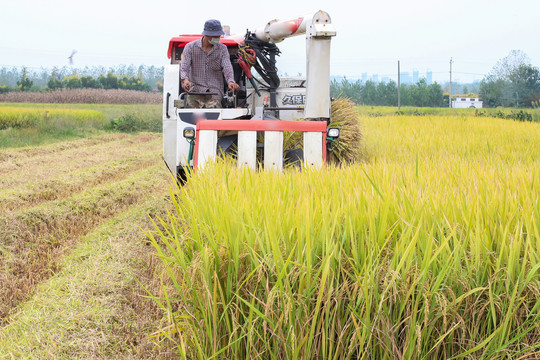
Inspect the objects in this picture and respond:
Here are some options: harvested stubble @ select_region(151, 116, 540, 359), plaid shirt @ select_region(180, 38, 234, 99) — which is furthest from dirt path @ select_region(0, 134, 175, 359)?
plaid shirt @ select_region(180, 38, 234, 99)

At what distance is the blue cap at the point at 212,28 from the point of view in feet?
17.3

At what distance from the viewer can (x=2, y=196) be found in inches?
233

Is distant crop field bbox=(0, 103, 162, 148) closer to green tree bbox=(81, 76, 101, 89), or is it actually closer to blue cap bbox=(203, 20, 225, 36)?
blue cap bbox=(203, 20, 225, 36)

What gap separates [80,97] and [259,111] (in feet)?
87.9

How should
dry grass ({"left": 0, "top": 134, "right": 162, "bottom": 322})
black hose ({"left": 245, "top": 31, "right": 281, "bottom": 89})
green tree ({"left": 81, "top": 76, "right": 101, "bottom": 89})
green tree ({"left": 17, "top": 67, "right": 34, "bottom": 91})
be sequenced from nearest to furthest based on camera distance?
dry grass ({"left": 0, "top": 134, "right": 162, "bottom": 322}), black hose ({"left": 245, "top": 31, "right": 281, "bottom": 89}), green tree ({"left": 17, "top": 67, "right": 34, "bottom": 91}), green tree ({"left": 81, "top": 76, "right": 101, "bottom": 89})

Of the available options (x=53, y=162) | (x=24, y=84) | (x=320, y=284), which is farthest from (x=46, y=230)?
(x=24, y=84)

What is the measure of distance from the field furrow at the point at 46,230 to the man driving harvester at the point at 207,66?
1724 mm

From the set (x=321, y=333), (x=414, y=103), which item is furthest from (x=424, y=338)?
(x=414, y=103)

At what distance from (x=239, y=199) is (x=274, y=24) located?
11.3 ft

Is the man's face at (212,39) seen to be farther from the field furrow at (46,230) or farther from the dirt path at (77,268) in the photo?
the field furrow at (46,230)

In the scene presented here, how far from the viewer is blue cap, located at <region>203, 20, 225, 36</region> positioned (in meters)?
5.28

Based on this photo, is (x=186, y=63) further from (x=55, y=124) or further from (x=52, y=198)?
(x=55, y=124)

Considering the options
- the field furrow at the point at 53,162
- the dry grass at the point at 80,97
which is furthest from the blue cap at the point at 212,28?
the dry grass at the point at 80,97

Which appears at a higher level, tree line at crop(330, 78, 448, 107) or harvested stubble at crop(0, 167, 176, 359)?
tree line at crop(330, 78, 448, 107)
